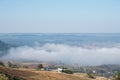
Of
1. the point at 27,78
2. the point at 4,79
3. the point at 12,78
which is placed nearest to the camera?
the point at 4,79

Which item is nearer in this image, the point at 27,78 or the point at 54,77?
the point at 27,78

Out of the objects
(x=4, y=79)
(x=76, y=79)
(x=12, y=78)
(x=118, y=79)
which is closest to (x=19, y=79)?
(x=12, y=78)

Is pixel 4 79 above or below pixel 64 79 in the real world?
above

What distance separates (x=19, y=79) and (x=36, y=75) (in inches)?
307

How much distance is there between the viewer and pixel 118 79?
53.2m

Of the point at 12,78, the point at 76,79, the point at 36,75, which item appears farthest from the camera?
the point at 76,79

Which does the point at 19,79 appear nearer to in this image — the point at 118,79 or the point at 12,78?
the point at 12,78

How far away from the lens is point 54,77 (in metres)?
48.8

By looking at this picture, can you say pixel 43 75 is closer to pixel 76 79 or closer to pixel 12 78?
pixel 76 79

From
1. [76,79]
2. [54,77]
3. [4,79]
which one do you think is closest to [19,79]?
[4,79]

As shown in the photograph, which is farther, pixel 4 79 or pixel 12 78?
pixel 12 78

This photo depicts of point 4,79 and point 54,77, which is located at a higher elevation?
point 4,79

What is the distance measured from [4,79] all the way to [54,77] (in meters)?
17.7

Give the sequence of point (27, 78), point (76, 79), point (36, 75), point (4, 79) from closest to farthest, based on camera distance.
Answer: point (4, 79)
point (27, 78)
point (36, 75)
point (76, 79)
